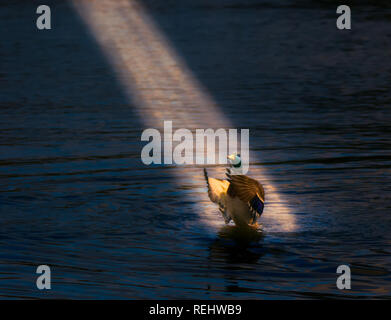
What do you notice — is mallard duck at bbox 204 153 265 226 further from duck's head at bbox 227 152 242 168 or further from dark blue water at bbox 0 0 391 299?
dark blue water at bbox 0 0 391 299

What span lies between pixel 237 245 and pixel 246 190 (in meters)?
0.52

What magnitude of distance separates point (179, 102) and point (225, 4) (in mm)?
13675

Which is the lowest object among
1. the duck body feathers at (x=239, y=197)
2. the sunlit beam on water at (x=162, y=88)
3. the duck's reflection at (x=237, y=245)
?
the duck's reflection at (x=237, y=245)

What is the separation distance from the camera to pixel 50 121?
1547cm

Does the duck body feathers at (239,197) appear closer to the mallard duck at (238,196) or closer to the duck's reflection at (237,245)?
the mallard duck at (238,196)

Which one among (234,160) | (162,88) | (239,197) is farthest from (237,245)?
(162,88)

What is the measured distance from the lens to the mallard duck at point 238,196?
9.06 metres

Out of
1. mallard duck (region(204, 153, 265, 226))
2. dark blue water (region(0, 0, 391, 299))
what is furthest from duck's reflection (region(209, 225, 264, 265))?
mallard duck (region(204, 153, 265, 226))

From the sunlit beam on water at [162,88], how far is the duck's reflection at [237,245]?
0.71 ft

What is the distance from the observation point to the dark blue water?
8.42 metres

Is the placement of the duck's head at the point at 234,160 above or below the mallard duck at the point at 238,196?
above

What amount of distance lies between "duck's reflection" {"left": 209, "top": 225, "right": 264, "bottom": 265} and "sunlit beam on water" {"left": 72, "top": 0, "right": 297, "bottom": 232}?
216mm

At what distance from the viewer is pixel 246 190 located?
9.09 meters

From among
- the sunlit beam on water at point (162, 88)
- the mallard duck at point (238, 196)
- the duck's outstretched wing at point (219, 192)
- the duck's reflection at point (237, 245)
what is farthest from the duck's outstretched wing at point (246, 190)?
the sunlit beam on water at point (162, 88)
